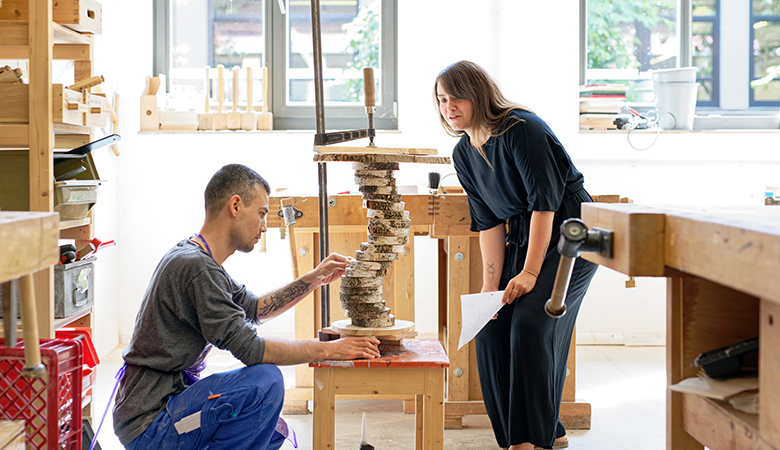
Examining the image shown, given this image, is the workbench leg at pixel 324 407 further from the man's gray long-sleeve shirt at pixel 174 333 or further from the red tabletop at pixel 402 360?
the man's gray long-sleeve shirt at pixel 174 333

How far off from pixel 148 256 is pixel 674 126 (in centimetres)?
327

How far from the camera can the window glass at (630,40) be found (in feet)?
13.7

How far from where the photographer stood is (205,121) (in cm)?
392

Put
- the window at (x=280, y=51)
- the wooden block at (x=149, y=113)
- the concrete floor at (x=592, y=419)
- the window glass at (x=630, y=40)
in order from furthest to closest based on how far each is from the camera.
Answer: the window glass at (x=630, y=40) → the window at (x=280, y=51) → the wooden block at (x=149, y=113) → the concrete floor at (x=592, y=419)

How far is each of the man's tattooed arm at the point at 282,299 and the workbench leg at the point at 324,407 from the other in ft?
1.11

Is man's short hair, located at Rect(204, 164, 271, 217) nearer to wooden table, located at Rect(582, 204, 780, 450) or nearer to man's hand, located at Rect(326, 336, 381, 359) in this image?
man's hand, located at Rect(326, 336, 381, 359)

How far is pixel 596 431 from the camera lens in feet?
8.51

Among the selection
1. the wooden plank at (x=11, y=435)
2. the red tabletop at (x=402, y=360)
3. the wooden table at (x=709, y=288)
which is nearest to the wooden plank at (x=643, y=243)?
the wooden table at (x=709, y=288)

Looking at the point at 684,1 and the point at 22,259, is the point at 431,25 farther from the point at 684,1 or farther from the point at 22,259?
the point at 22,259

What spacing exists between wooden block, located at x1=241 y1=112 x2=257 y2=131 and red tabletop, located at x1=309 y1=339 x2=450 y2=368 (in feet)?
8.04

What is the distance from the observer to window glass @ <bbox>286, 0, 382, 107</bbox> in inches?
163

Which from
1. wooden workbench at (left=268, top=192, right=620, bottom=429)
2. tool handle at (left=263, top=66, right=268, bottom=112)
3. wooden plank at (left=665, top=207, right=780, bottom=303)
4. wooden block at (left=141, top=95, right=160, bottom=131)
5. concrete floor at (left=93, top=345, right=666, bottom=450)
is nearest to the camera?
wooden plank at (left=665, top=207, right=780, bottom=303)

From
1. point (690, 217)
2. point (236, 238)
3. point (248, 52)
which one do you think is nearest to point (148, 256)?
point (248, 52)

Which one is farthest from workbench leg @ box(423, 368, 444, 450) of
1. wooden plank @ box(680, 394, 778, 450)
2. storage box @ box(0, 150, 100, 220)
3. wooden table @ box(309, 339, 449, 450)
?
storage box @ box(0, 150, 100, 220)
